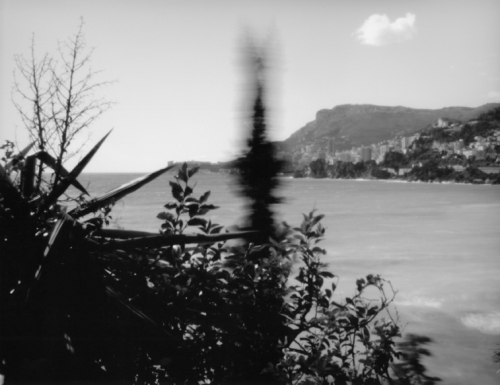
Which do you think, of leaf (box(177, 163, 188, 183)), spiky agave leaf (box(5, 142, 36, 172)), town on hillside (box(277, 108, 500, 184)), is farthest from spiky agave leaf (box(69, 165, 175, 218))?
town on hillside (box(277, 108, 500, 184))

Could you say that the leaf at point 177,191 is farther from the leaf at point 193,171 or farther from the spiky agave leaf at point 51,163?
the spiky agave leaf at point 51,163

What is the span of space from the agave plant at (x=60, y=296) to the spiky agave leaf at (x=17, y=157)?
161 millimetres

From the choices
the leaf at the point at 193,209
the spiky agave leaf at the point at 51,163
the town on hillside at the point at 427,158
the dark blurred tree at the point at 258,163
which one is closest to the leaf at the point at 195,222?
the leaf at the point at 193,209

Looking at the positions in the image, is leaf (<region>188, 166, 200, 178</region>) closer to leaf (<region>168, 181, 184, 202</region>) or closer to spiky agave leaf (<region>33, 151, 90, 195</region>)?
leaf (<region>168, 181, 184, 202</region>)

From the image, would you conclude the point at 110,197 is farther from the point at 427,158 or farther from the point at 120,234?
the point at 427,158

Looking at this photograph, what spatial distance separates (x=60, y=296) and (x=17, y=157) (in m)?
0.60

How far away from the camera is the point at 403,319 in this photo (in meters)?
5.11

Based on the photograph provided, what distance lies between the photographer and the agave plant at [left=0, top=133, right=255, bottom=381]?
119 centimetres

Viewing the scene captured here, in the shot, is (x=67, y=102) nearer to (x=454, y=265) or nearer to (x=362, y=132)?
(x=454, y=265)

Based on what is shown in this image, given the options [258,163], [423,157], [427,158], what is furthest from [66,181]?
[427,158]

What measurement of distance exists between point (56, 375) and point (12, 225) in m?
0.49

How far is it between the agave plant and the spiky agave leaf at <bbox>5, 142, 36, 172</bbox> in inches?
6.3

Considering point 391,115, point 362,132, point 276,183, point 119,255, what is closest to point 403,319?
point 276,183

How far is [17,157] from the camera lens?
1484 millimetres
